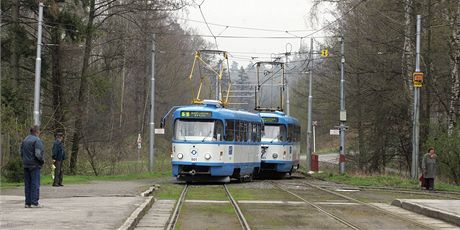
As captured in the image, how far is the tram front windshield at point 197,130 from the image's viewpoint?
2759 cm

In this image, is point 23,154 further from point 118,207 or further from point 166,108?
point 166,108

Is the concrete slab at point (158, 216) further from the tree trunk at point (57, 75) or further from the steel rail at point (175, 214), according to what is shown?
the tree trunk at point (57, 75)

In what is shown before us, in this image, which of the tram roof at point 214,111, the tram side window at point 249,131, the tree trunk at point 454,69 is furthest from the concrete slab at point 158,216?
the tree trunk at point 454,69

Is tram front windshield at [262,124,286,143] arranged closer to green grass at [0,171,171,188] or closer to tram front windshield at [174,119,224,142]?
green grass at [0,171,171,188]

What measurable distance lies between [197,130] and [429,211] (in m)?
12.6

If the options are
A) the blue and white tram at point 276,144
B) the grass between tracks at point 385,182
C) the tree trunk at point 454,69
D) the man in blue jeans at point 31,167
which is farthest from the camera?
the blue and white tram at point 276,144

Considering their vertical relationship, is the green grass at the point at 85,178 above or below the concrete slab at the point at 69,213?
below

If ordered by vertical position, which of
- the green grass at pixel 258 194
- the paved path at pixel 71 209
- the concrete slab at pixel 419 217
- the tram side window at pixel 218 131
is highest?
the tram side window at pixel 218 131

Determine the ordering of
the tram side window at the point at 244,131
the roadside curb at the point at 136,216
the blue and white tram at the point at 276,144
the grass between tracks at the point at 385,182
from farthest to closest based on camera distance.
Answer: the blue and white tram at the point at 276,144 < the tram side window at the point at 244,131 < the grass between tracks at the point at 385,182 < the roadside curb at the point at 136,216

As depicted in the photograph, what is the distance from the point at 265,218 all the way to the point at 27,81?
2354cm

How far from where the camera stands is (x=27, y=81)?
119 ft

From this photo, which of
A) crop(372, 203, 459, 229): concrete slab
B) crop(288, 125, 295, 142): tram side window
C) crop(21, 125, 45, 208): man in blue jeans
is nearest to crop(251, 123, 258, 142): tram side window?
crop(288, 125, 295, 142): tram side window

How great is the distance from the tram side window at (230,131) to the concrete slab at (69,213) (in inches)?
389

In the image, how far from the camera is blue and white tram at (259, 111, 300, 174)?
3494 centimetres
